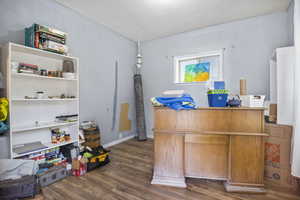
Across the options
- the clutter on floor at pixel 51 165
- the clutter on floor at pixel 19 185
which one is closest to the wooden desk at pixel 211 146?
the clutter on floor at pixel 51 165

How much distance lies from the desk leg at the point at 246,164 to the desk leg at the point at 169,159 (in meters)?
0.60

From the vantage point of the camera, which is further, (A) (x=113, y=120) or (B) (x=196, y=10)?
(A) (x=113, y=120)

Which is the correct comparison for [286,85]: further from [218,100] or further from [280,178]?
[280,178]

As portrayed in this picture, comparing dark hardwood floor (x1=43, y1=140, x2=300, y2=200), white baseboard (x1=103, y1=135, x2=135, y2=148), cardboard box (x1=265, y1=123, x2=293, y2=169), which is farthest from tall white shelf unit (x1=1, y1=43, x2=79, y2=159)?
cardboard box (x1=265, y1=123, x2=293, y2=169)

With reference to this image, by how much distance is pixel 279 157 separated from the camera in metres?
1.92

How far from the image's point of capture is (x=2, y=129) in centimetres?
159

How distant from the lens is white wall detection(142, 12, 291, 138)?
276cm

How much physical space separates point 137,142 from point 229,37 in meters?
3.26

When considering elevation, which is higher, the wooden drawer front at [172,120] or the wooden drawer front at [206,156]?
the wooden drawer front at [172,120]

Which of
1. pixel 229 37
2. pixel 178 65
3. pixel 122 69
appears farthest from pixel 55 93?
pixel 229 37

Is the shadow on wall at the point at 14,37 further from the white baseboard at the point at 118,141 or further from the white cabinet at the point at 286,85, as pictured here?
the white cabinet at the point at 286,85

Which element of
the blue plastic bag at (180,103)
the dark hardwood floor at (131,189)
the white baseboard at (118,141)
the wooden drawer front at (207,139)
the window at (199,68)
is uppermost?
the window at (199,68)

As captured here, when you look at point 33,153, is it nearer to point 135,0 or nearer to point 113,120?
point 113,120

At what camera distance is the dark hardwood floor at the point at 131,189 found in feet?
5.49
